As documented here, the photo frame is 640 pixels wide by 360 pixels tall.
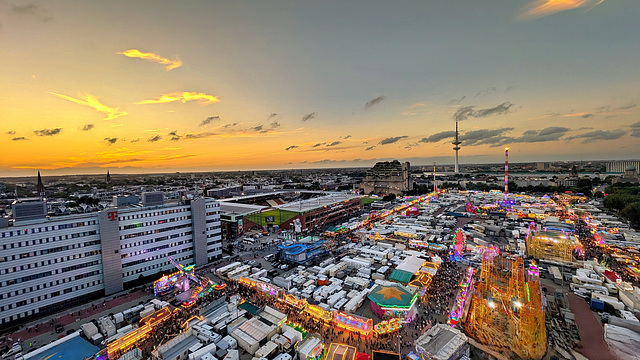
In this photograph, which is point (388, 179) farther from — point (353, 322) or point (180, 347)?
point (180, 347)

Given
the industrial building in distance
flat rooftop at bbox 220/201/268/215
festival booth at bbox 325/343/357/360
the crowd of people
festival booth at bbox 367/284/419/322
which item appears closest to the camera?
festival booth at bbox 325/343/357/360

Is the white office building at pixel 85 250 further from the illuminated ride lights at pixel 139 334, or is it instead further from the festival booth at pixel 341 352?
the festival booth at pixel 341 352

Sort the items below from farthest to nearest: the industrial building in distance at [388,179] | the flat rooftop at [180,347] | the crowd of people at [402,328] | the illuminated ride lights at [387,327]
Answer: the industrial building in distance at [388,179] → the illuminated ride lights at [387,327] → the crowd of people at [402,328] → the flat rooftop at [180,347]

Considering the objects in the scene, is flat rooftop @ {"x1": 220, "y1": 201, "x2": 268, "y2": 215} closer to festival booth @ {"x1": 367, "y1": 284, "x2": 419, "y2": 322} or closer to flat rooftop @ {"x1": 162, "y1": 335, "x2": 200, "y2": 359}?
flat rooftop @ {"x1": 162, "y1": 335, "x2": 200, "y2": 359}

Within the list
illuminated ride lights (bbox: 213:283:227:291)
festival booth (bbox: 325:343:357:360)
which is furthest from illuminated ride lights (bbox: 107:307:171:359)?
festival booth (bbox: 325:343:357:360)

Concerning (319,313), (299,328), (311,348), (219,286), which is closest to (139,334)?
(219,286)

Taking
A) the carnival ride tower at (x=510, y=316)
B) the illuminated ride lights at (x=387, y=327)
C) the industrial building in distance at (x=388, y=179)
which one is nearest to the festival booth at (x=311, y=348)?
the illuminated ride lights at (x=387, y=327)

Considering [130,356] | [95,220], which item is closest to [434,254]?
[130,356]
